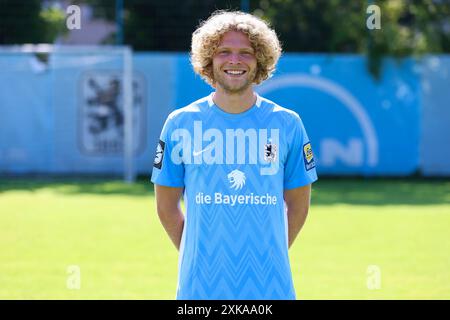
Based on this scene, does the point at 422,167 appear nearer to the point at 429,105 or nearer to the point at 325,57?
the point at 429,105

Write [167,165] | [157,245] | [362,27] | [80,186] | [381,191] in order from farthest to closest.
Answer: [362,27] → [80,186] → [381,191] → [157,245] → [167,165]

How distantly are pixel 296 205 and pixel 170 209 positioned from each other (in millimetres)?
590

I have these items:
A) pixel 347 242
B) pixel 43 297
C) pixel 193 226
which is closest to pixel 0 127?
pixel 347 242

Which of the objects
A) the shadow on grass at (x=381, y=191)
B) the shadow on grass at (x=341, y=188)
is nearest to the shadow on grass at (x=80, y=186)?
the shadow on grass at (x=341, y=188)

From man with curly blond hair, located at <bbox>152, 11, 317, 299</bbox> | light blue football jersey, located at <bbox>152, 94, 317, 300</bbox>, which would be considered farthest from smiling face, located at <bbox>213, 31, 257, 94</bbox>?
light blue football jersey, located at <bbox>152, 94, 317, 300</bbox>

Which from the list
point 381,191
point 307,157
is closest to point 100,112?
point 381,191

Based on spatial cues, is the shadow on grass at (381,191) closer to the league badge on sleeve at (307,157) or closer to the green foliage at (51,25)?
the green foliage at (51,25)

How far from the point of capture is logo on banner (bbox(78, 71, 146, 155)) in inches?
754

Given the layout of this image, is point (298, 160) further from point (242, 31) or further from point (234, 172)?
point (242, 31)

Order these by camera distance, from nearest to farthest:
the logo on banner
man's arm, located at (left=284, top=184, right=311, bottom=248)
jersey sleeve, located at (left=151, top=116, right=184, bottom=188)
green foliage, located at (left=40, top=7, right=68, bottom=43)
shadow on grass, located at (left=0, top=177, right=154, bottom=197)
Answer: jersey sleeve, located at (left=151, top=116, right=184, bottom=188), man's arm, located at (left=284, top=184, right=311, bottom=248), shadow on grass, located at (left=0, top=177, right=154, bottom=197), the logo on banner, green foliage, located at (left=40, top=7, right=68, bottom=43)

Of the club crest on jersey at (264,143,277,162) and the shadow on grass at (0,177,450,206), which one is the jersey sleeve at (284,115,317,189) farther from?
the shadow on grass at (0,177,450,206)

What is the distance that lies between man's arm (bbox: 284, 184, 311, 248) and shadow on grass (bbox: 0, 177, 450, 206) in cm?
1014

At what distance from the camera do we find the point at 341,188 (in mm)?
16766

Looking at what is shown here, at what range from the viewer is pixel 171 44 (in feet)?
69.2
